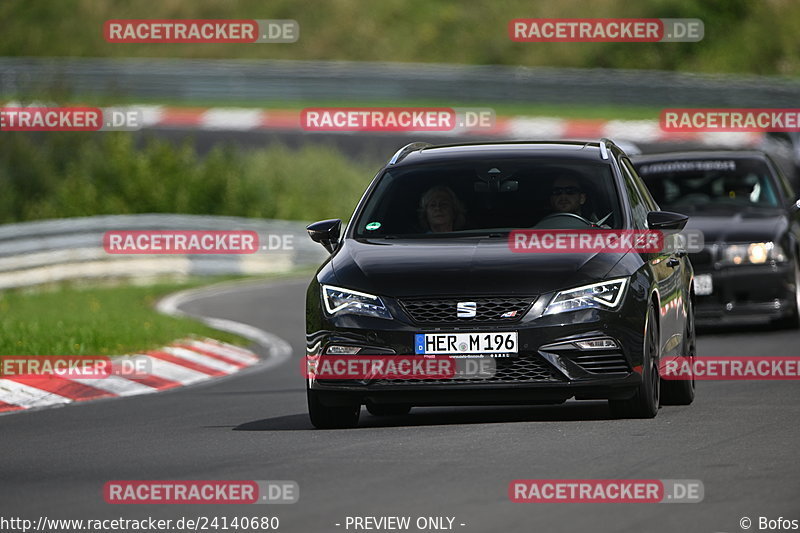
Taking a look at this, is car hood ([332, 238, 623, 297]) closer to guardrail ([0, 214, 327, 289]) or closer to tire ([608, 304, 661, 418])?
tire ([608, 304, 661, 418])

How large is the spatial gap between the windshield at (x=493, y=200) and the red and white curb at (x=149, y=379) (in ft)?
11.1

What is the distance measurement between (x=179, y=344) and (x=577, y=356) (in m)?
7.47

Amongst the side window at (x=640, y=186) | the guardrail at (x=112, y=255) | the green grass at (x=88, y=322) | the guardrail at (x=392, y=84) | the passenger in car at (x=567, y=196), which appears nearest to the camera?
the passenger in car at (x=567, y=196)

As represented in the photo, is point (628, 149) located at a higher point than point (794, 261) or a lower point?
higher

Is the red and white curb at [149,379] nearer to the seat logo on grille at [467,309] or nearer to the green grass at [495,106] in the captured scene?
the seat logo on grille at [467,309]

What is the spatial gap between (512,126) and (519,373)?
98.8 ft

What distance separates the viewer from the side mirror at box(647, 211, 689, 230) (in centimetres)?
1120

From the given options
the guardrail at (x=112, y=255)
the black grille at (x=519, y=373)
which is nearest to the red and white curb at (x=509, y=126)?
the guardrail at (x=112, y=255)

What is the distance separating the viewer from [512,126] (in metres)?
40.0

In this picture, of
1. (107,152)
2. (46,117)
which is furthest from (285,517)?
(107,152)

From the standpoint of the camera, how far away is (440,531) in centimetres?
701

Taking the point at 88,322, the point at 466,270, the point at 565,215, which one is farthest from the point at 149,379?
the point at 466,270

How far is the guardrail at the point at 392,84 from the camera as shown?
132 ft

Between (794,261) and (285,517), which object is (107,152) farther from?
(285,517)
